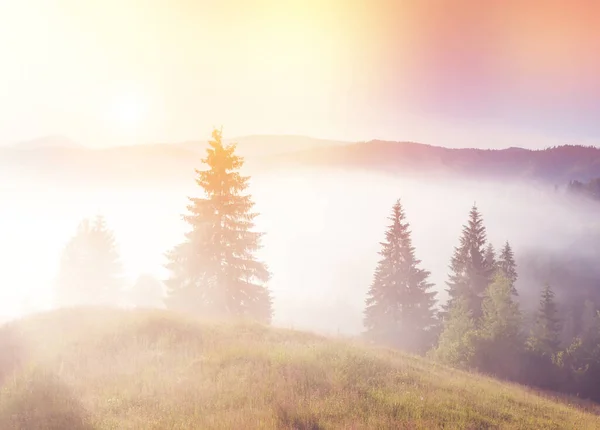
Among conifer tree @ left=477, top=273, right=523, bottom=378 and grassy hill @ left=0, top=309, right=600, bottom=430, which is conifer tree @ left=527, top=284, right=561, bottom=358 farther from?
grassy hill @ left=0, top=309, right=600, bottom=430

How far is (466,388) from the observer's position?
12.2 metres

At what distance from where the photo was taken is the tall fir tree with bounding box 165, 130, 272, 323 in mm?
26953

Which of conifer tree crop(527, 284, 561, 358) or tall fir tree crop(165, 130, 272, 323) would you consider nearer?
tall fir tree crop(165, 130, 272, 323)

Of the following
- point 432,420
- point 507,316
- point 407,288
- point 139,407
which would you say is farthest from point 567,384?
point 139,407

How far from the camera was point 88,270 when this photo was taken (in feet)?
166

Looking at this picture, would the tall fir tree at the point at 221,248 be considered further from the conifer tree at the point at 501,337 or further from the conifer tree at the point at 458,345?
the conifer tree at the point at 501,337

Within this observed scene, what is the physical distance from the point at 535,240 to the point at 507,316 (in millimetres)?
123363

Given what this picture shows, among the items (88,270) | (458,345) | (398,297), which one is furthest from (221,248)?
(88,270)

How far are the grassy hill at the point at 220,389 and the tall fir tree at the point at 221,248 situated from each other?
11.5 m

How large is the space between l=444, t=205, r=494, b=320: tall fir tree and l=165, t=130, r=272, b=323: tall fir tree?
22547 mm

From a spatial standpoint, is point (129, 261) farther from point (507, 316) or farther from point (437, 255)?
point (507, 316)

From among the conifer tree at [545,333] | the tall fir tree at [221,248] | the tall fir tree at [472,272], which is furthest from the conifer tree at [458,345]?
the tall fir tree at [472,272]

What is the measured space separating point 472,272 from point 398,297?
25.8 ft

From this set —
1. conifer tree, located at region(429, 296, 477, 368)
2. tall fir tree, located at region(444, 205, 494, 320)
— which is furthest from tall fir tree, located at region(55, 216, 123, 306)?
conifer tree, located at region(429, 296, 477, 368)
